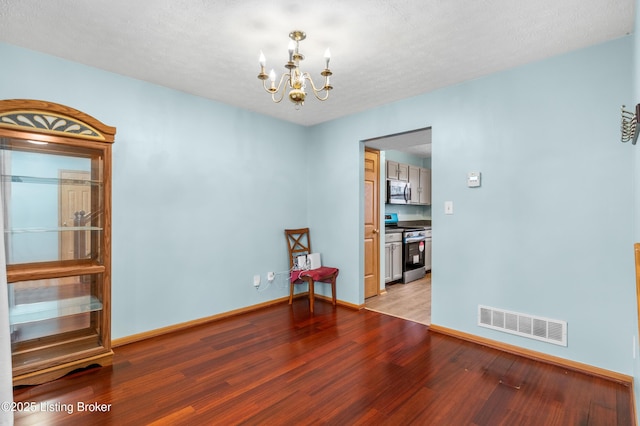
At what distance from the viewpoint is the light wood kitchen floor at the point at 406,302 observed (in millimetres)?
3920

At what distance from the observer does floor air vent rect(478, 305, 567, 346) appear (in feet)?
8.84

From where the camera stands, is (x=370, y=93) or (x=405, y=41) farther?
(x=370, y=93)

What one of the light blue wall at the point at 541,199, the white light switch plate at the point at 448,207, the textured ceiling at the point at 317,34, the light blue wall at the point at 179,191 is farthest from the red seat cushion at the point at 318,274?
the textured ceiling at the point at 317,34

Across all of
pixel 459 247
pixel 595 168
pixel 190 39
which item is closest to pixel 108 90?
pixel 190 39

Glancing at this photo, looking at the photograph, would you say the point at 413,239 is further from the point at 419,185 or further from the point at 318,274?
the point at 318,274

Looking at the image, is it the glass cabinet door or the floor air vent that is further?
the floor air vent

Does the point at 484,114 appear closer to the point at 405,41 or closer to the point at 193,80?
the point at 405,41

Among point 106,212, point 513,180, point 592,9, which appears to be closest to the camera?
point 592,9

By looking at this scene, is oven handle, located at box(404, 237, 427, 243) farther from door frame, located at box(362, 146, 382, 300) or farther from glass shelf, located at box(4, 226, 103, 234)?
glass shelf, located at box(4, 226, 103, 234)

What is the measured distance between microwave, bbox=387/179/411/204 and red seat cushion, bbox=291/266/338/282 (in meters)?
2.33

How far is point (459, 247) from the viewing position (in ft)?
10.8

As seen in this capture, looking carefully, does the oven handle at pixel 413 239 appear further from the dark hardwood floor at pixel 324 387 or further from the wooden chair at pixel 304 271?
the dark hardwood floor at pixel 324 387

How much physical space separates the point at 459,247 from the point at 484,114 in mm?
1310

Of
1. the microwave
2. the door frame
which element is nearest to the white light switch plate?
the door frame
